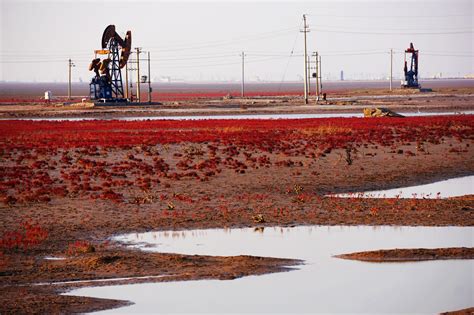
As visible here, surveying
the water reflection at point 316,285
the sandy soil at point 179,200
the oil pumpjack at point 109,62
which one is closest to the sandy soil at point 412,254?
the water reflection at point 316,285

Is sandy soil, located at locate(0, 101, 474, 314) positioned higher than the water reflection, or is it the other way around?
sandy soil, located at locate(0, 101, 474, 314)

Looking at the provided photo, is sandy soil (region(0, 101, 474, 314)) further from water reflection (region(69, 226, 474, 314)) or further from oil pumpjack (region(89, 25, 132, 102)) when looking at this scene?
oil pumpjack (region(89, 25, 132, 102))

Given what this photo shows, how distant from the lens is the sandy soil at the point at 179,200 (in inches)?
728

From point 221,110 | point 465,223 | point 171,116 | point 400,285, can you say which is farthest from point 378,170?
point 221,110

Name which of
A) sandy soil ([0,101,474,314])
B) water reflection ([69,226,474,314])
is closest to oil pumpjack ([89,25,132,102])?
sandy soil ([0,101,474,314])

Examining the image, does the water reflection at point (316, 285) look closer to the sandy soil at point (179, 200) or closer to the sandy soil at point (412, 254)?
the sandy soil at point (412, 254)

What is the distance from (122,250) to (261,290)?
4.69 m

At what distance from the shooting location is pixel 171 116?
8238cm

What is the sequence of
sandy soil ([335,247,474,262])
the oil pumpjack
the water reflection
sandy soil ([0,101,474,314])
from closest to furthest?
the water reflection < sandy soil ([0,101,474,314]) < sandy soil ([335,247,474,262]) < the oil pumpjack

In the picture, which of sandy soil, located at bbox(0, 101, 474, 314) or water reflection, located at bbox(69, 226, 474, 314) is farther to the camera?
sandy soil, located at bbox(0, 101, 474, 314)

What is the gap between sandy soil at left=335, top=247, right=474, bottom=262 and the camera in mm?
19578

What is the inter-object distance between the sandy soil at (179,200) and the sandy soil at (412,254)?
5.36 ft

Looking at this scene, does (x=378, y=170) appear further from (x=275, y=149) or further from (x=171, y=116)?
(x=171, y=116)

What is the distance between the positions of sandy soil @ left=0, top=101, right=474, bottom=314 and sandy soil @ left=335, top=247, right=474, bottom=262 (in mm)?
Answer: 1635
